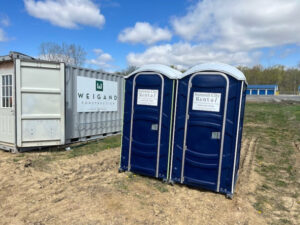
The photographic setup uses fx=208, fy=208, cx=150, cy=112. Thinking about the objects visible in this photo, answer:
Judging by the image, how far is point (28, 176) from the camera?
4.45 m

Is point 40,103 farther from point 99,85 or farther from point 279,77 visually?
point 279,77

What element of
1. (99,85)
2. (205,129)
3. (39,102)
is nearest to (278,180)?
(205,129)

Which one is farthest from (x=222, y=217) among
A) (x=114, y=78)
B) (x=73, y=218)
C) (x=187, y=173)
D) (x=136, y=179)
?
(x=114, y=78)

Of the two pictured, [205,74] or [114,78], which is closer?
[205,74]

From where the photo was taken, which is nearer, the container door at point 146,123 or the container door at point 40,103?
the container door at point 146,123

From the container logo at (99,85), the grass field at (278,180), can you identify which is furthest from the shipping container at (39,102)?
the grass field at (278,180)

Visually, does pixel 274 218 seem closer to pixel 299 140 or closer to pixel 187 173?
pixel 187 173

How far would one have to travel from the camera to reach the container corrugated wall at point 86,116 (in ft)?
23.1

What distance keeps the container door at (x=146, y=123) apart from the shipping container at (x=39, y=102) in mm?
3157

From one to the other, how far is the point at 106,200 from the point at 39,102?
4.10m

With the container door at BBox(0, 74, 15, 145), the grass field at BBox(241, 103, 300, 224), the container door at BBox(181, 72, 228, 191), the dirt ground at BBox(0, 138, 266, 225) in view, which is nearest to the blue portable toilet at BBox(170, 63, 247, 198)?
the container door at BBox(181, 72, 228, 191)

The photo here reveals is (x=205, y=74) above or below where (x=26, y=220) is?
above

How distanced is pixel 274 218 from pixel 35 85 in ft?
21.3

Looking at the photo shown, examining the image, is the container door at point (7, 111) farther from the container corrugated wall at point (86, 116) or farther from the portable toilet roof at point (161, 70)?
the portable toilet roof at point (161, 70)
